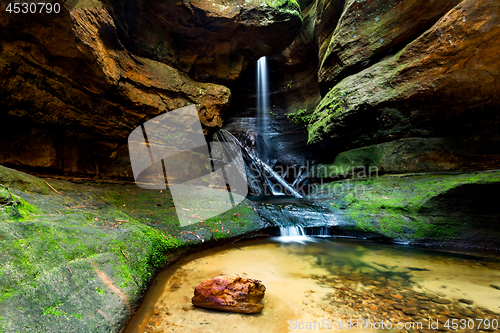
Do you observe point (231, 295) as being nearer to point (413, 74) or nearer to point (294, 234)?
point (294, 234)

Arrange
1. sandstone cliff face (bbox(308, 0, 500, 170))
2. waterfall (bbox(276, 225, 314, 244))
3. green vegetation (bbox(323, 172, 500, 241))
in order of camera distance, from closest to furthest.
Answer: green vegetation (bbox(323, 172, 500, 241))
waterfall (bbox(276, 225, 314, 244))
sandstone cliff face (bbox(308, 0, 500, 170))

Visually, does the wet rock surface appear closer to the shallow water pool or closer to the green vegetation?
the shallow water pool

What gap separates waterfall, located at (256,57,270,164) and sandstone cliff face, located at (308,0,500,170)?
429cm

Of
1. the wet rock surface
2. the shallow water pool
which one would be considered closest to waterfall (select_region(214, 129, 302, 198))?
the shallow water pool

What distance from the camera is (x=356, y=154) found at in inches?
279

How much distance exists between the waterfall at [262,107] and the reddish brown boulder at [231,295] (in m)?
10.1

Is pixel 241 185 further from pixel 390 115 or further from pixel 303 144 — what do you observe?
pixel 390 115

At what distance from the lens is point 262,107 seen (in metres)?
12.5

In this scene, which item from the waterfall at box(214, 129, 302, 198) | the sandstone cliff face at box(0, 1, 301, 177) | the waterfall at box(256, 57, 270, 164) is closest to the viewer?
the sandstone cliff face at box(0, 1, 301, 177)

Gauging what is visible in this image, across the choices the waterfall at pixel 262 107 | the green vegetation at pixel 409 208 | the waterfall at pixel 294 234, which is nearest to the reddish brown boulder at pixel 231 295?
the waterfall at pixel 294 234

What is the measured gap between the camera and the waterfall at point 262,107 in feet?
39.2

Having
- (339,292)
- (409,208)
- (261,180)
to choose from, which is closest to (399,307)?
Result: (339,292)

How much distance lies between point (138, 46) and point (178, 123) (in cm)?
275

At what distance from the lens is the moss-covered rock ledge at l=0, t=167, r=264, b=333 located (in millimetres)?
1217
